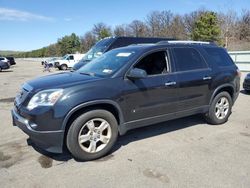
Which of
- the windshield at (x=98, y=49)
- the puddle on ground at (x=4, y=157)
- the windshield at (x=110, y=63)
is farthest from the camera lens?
the windshield at (x=98, y=49)


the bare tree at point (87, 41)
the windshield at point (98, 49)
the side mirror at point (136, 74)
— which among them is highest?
the bare tree at point (87, 41)

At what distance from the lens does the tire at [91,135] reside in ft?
13.2

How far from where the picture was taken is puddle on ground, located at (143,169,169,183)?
3613 mm

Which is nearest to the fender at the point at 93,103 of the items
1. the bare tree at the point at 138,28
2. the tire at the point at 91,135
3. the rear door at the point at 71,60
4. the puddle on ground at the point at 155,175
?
the tire at the point at 91,135

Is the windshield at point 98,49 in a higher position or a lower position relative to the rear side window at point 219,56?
higher

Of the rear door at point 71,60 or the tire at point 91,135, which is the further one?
the rear door at point 71,60

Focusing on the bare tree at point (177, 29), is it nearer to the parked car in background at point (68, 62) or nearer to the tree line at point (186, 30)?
the tree line at point (186, 30)

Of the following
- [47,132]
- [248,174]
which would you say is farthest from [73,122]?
[248,174]

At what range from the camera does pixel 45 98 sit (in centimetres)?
393

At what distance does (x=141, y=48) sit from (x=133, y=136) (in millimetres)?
1728

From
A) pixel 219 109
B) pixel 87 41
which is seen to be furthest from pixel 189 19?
pixel 219 109

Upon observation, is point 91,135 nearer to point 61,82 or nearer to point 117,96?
point 117,96

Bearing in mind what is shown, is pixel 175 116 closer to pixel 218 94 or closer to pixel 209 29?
pixel 218 94

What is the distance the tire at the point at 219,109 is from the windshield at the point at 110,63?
2.29m
